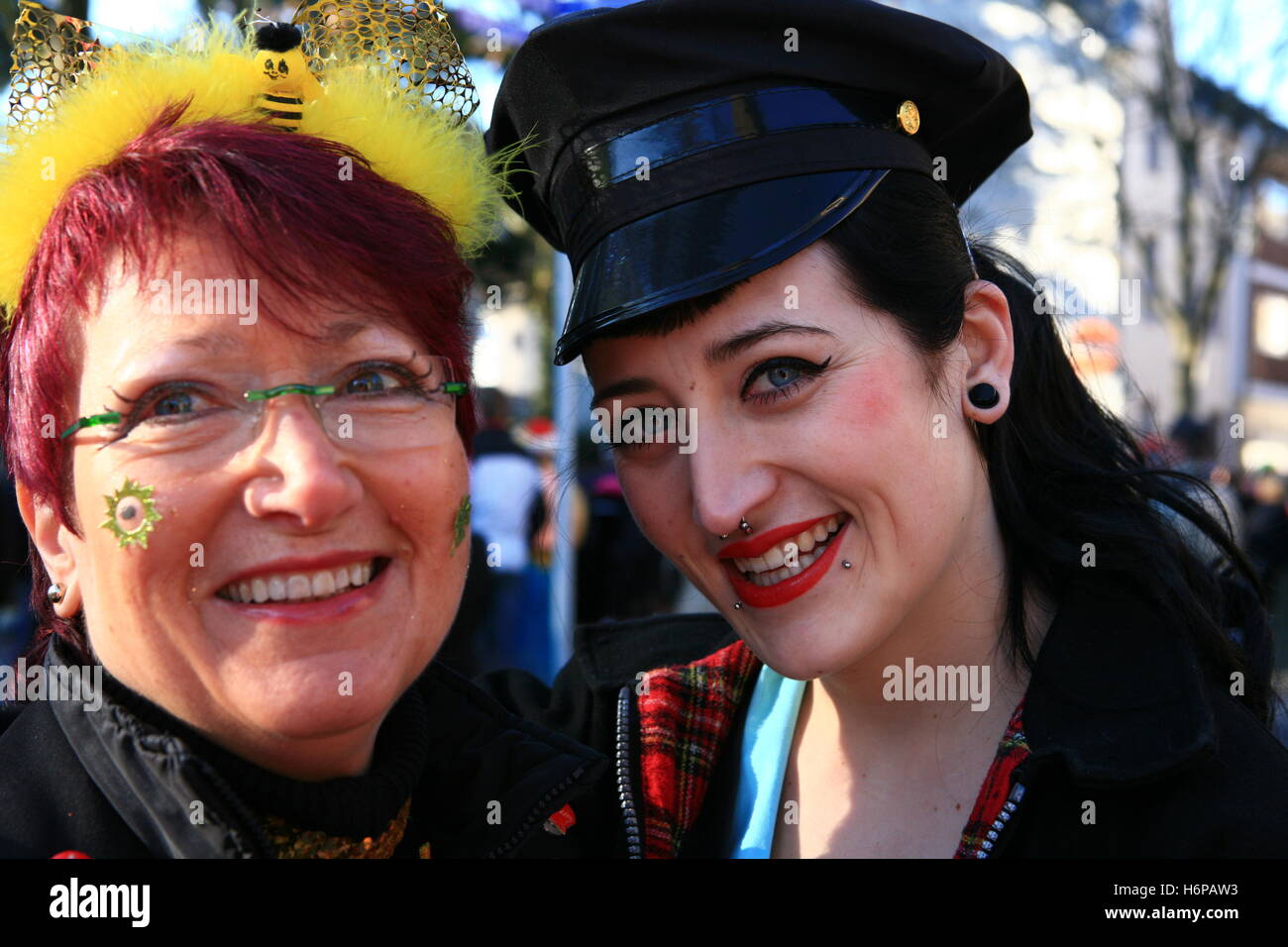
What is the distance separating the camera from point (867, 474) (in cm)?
207

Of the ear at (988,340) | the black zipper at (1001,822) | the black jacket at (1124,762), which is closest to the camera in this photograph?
the black jacket at (1124,762)

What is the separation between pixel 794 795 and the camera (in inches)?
96.6

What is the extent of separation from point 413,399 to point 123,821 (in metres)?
0.76

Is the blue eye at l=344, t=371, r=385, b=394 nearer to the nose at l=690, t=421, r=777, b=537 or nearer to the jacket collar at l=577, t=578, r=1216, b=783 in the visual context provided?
the nose at l=690, t=421, r=777, b=537

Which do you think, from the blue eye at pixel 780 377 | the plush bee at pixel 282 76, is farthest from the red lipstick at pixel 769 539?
the plush bee at pixel 282 76

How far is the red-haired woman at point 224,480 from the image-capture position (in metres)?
1.64

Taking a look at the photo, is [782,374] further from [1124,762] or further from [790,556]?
[1124,762]

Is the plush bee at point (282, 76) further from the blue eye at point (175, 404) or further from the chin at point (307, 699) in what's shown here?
the chin at point (307, 699)

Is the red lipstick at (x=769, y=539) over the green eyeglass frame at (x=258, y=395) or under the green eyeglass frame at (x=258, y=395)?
under

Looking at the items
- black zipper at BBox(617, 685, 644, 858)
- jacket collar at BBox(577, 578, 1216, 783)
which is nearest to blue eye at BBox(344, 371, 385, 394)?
black zipper at BBox(617, 685, 644, 858)

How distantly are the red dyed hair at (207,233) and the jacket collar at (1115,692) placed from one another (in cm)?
129

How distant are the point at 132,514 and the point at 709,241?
1023 millimetres

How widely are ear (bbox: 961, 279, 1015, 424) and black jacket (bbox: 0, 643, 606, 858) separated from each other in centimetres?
104
